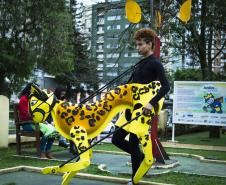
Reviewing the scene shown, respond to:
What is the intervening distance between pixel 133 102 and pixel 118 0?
45.6ft

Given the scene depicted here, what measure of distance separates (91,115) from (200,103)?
9.30m

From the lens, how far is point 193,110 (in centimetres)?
1468

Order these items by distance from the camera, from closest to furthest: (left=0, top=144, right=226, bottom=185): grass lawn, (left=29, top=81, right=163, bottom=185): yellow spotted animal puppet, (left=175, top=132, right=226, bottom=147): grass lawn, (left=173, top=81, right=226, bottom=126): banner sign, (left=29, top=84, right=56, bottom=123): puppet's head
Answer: (left=29, top=81, right=163, bottom=185): yellow spotted animal puppet → (left=29, top=84, right=56, bottom=123): puppet's head → (left=0, top=144, right=226, bottom=185): grass lawn → (left=173, top=81, right=226, bottom=126): banner sign → (left=175, top=132, right=226, bottom=147): grass lawn

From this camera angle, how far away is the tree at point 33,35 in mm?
18734

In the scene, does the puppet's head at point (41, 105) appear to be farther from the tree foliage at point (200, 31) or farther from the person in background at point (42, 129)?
the tree foliage at point (200, 31)

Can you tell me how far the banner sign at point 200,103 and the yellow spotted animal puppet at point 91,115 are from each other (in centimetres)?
882

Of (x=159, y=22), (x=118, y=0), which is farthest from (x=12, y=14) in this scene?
(x=159, y=22)

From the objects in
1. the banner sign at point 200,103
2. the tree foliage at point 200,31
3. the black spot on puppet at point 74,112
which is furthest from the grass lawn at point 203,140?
the black spot on puppet at point 74,112

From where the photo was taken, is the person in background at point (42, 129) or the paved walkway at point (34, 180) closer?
the paved walkway at point (34, 180)

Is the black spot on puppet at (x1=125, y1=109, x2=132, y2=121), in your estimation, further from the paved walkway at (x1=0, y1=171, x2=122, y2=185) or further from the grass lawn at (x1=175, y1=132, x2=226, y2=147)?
the grass lawn at (x1=175, y1=132, x2=226, y2=147)

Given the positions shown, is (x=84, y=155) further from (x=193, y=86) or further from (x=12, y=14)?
(x=12, y=14)

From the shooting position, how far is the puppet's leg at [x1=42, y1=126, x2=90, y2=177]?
18.2 feet

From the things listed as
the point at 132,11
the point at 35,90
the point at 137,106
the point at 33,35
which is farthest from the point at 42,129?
the point at 33,35

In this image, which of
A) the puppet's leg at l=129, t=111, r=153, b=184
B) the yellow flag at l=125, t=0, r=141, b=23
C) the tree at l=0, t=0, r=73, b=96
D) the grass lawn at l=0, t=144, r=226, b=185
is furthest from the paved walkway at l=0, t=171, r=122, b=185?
the tree at l=0, t=0, r=73, b=96
